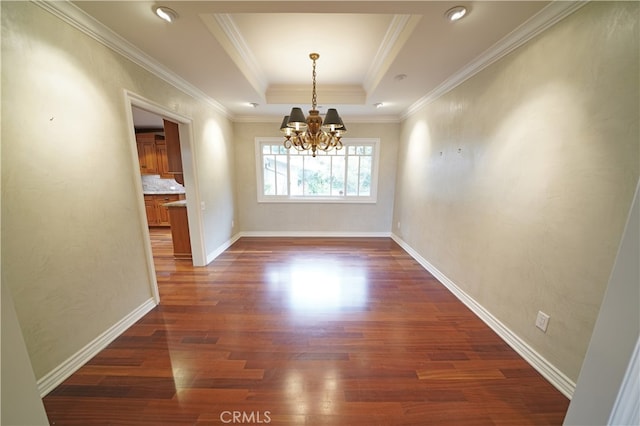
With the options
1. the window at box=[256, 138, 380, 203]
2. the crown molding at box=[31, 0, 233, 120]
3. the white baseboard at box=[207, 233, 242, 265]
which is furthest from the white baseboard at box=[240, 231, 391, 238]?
the crown molding at box=[31, 0, 233, 120]

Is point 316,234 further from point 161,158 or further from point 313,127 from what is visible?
point 161,158

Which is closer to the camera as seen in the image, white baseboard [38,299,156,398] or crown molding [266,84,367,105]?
white baseboard [38,299,156,398]

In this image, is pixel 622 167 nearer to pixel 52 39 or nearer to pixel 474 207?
pixel 474 207

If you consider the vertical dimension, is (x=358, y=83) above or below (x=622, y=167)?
above

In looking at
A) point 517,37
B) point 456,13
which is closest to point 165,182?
point 456,13

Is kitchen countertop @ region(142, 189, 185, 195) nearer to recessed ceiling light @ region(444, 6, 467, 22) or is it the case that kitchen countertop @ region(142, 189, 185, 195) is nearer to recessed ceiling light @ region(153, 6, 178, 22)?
recessed ceiling light @ region(153, 6, 178, 22)

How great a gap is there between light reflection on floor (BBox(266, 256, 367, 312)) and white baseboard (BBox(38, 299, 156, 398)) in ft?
4.49

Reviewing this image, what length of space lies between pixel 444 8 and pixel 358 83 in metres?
2.03

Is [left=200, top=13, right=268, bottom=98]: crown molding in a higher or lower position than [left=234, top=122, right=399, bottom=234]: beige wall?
higher

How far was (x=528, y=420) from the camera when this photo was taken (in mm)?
1318

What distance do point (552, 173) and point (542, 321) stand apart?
110 centimetres

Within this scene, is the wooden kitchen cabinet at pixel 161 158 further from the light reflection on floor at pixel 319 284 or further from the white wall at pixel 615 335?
the white wall at pixel 615 335

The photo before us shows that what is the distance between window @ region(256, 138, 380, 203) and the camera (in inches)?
187

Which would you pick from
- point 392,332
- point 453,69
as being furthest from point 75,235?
point 453,69
